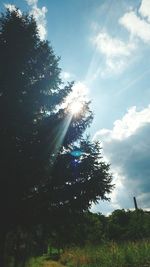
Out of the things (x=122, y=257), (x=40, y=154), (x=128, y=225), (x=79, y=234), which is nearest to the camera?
(x=40, y=154)

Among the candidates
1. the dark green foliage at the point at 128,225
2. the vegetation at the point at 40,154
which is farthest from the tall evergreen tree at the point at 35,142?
the dark green foliage at the point at 128,225

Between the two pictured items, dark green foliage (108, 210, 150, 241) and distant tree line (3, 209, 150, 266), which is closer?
distant tree line (3, 209, 150, 266)

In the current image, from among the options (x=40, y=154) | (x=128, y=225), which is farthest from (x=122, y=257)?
(x=128, y=225)

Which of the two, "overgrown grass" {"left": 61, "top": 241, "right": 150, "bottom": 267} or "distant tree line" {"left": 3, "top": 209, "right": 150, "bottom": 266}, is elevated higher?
"distant tree line" {"left": 3, "top": 209, "right": 150, "bottom": 266}

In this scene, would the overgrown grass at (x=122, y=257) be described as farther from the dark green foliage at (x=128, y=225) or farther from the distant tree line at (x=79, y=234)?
the dark green foliage at (x=128, y=225)

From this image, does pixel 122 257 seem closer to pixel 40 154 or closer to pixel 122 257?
pixel 122 257

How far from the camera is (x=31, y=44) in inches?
699

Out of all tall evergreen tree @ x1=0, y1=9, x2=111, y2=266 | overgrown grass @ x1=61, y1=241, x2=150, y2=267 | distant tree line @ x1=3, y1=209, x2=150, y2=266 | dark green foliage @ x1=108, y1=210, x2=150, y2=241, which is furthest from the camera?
dark green foliage @ x1=108, y1=210, x2=150, y2=241

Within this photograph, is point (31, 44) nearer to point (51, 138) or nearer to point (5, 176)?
point (51, 138)

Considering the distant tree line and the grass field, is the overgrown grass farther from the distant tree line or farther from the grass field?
the distant tree line

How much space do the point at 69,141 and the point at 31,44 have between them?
5484mm

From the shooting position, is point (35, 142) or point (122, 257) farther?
point (122, 257)

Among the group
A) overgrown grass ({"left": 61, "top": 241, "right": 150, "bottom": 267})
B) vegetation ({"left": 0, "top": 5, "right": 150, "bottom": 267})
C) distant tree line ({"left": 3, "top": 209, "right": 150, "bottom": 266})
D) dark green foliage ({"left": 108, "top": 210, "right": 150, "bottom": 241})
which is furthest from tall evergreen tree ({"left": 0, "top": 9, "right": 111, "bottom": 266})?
dark green foliage ({"left": 108, "top": 210, "right": 150, "bottom": 241})

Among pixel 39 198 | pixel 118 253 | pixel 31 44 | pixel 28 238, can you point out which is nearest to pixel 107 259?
pixel 118 253
